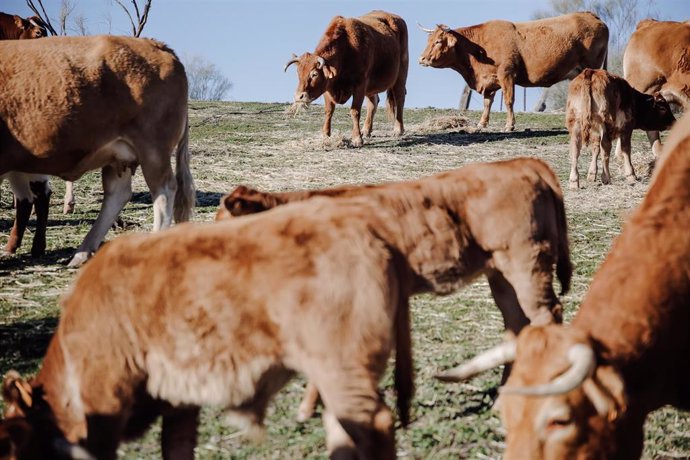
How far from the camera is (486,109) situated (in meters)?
20.9

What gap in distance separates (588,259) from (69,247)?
5.51 meters

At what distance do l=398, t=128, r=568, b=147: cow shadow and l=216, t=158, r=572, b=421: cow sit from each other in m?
12.5

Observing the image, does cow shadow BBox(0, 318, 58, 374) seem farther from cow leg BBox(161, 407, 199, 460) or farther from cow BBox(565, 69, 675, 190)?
cow BBox(565, 69, 675, 190)

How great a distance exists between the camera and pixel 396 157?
50.6ft

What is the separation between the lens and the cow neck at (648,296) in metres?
3.38

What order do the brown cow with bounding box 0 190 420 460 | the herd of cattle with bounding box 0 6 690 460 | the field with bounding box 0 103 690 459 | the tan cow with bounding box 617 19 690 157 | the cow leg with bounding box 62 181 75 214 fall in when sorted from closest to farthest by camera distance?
the herd of cattle with bounding box 0 6 690 460 < the brown cow with bounding box 0 190 420 460 < the field with bounding box 0 103 690 459 < the cow leg with bounding box 62 181 75 214 < the tan cow with bounding box 617 19 690 157

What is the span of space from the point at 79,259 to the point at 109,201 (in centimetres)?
79

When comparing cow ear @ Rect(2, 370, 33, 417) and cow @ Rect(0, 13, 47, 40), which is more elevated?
cow @ Rect(0, 13, 47, 40)

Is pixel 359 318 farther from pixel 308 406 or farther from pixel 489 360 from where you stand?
pixel 308 406

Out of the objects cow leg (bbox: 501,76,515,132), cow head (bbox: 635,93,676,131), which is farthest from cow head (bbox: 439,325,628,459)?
cow leg (bbox: 501,76,515,132)

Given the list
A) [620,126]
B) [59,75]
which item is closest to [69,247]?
[59,75]

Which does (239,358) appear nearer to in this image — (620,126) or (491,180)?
(491,180)

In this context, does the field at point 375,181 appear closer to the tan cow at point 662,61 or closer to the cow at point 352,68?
the cow at point 352,68

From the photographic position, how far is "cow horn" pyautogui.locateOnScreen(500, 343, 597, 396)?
2887mm
